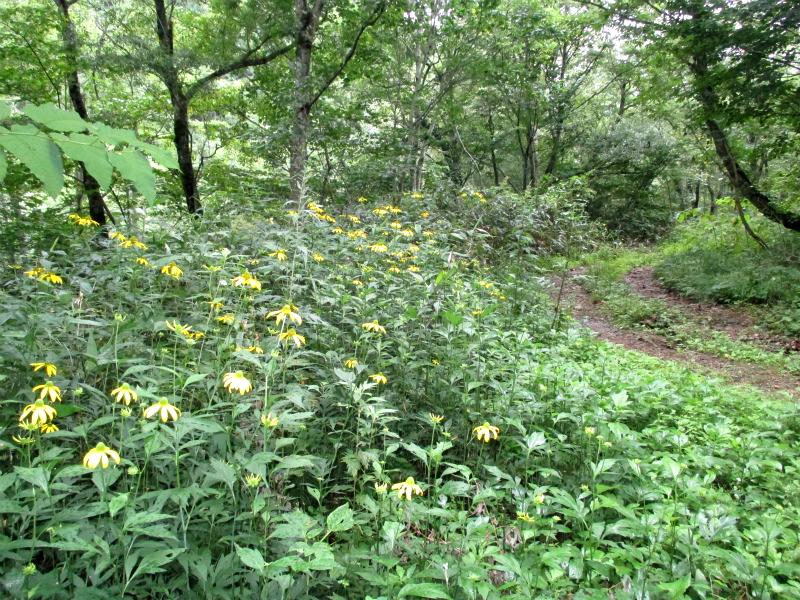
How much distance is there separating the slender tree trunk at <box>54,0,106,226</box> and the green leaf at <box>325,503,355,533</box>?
5.92m

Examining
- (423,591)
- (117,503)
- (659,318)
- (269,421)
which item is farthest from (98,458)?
(659,318)

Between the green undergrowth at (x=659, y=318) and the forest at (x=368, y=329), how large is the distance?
0.25 feet

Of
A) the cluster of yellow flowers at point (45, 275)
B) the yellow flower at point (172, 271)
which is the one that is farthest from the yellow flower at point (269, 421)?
the cluster of yellow flowers at point (45, 275)

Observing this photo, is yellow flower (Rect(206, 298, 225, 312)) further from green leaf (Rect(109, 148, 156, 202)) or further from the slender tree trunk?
the slender tree trunk

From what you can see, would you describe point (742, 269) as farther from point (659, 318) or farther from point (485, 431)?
point (485, 431)

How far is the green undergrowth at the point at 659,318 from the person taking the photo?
5619mm

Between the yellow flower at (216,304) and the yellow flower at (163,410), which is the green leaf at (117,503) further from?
the yellow flower at (216,304)

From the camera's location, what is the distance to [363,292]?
2.71 m

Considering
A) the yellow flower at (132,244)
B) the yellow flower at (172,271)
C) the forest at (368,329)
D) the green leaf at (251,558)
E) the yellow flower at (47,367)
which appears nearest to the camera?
the green leaf at (251,558)

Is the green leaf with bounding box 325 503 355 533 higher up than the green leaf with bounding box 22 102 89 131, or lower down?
lower down

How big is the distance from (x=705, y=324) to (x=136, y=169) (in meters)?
7.78

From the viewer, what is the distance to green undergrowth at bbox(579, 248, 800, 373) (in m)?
5.62

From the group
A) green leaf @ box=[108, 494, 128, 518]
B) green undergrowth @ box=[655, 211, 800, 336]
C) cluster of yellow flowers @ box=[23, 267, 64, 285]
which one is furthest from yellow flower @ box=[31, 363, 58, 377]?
green undergrowth @ box=[655, 211, 800, 336]

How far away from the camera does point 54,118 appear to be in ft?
2.93
